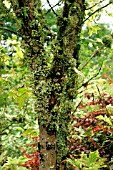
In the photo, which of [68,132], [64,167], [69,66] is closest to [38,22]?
[69,66]

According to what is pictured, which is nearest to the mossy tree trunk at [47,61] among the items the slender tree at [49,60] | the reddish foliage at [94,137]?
the slender tree at [49,60]

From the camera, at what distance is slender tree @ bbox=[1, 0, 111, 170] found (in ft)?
4.53

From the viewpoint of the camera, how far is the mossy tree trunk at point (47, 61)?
1381 mm

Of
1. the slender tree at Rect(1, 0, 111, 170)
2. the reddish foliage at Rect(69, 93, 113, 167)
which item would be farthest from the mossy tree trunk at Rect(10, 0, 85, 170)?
the reddish foliage at Rect(69, 93, 113, 167)

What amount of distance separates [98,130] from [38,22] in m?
0.80

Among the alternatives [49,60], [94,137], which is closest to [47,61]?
[49,60]

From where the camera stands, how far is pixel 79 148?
72.7 inches

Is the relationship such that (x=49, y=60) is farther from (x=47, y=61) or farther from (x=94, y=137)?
(x=94, y=137)

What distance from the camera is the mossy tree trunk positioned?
4.53ft

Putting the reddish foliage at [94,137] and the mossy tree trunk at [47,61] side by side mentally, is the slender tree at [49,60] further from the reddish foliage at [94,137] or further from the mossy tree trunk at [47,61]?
the reddish foliage at [94,137]

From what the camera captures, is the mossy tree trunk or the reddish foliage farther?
the reddish foliage

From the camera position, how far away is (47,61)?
143 centimetres

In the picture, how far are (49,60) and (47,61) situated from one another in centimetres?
2

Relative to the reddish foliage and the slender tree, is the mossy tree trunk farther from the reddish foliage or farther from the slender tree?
the reddish foliage
